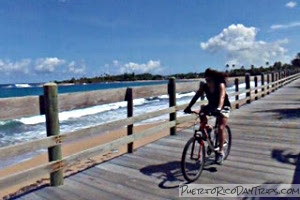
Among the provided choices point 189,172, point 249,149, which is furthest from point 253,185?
point 249,149

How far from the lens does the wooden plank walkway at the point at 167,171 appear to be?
475 cm

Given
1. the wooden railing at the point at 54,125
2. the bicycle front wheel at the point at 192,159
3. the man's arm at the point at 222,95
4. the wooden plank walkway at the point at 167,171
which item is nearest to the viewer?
the wooden railing at the point at 54,125

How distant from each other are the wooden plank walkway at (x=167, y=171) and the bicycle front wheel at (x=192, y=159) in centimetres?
14

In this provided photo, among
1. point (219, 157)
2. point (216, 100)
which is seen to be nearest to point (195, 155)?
point (219, 157)

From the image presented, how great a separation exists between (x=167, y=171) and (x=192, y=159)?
57cm

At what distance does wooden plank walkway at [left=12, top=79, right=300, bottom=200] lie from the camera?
4.75 m

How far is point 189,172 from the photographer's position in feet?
16.7

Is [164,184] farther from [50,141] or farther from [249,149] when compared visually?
A: [249,149]

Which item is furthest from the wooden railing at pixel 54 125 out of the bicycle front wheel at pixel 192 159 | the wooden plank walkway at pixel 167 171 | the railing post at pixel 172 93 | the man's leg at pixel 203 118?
the man's leg at pixel 203 118

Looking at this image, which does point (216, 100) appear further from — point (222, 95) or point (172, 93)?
point (172, 93)

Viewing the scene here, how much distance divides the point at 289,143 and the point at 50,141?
193 inches

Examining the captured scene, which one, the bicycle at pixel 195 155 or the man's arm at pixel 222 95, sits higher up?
the man's arm at pixel 222 95

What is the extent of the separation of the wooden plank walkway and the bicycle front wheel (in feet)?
0.46

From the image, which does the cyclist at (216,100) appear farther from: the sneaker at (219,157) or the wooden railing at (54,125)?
the wooden railing at (54,125)
